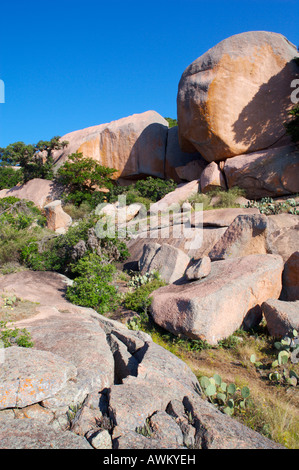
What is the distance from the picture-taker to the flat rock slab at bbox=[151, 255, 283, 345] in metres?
4.70

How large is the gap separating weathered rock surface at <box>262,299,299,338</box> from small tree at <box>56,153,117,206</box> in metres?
15.6

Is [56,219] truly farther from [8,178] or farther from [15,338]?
[8,178]

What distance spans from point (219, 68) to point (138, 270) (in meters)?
11.2

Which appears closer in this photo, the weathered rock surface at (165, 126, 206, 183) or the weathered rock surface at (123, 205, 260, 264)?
the weathered rock surface at (123, 205, 260, 264)

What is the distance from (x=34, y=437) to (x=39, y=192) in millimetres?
20469

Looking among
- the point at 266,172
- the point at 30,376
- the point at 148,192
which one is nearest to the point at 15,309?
the point at 30,376

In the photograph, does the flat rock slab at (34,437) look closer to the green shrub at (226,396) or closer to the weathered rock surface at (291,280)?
the green shrub at (226,396)

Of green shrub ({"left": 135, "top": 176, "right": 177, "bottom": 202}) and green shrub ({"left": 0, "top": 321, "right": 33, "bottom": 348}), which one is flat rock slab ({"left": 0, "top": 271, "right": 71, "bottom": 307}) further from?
green shrub ({"left": 135, "top": 176, "right": 177, "bottom": 202})

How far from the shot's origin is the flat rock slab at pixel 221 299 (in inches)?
185

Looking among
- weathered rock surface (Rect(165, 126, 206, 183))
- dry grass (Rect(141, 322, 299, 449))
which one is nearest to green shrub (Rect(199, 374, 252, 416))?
dry grass (Rect(141, 322, 299, 449))

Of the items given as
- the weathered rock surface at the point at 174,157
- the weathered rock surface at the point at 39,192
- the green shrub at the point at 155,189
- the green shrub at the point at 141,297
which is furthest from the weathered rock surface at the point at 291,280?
the weathered rock surface at the point at 39,192

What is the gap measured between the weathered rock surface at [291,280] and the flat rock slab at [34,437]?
4.59 metres

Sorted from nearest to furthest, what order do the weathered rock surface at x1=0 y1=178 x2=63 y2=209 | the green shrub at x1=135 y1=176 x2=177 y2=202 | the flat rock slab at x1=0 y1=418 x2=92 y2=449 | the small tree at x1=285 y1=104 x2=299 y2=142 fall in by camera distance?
the flat rock slab at x1=0 y1=418 x2=92 y2=449 < the small tree at x1=285 y1=104 x2=299 y2=142 < the green shrub at x1=135 y1=176 x2=177 y2=202 < the weathered rock surface at x1=0 y1=178 x2=63 y2=209

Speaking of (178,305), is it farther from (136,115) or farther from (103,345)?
(136,115)
